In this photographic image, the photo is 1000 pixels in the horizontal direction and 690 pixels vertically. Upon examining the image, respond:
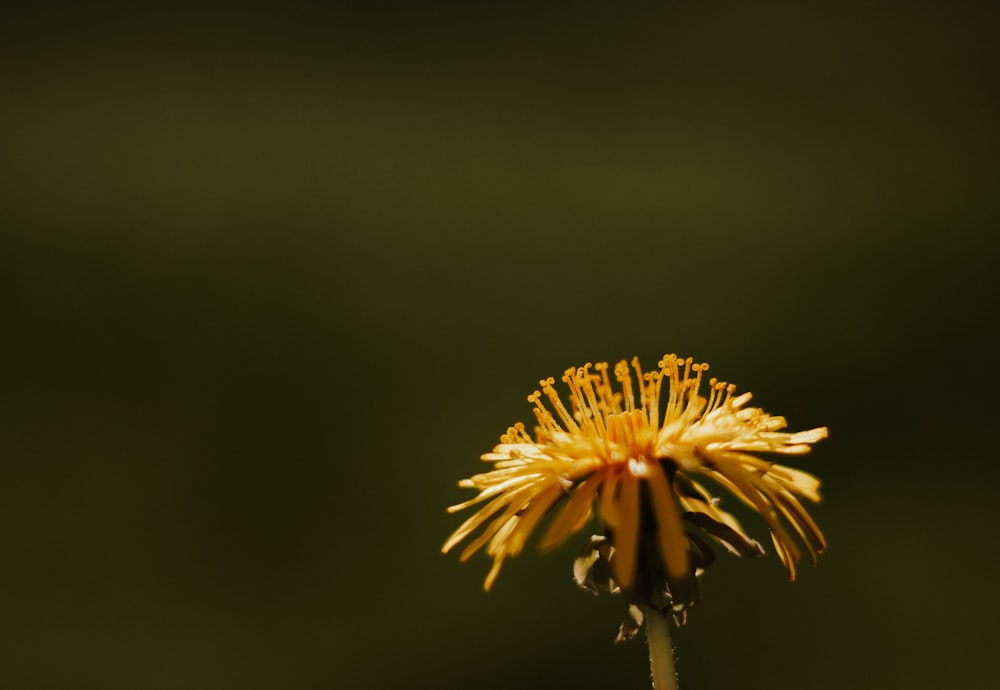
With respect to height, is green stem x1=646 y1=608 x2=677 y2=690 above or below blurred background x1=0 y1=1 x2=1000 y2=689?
below

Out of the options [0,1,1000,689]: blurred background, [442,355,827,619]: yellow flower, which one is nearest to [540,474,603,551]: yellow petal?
[442,355,827,619]: yellow flower

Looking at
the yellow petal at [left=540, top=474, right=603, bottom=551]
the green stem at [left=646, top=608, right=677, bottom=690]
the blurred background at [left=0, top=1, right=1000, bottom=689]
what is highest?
the blurred background at [left=0, top=1, right=1000, bottom=689]

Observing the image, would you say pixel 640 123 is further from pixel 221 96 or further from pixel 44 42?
pixel 44 42

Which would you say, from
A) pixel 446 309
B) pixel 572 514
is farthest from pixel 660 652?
pixel 446 309

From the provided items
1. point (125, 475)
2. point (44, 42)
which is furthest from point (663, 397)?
point (44, 42)

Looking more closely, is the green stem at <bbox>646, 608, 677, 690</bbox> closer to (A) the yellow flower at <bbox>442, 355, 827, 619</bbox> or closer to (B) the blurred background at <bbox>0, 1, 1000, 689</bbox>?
(A) the yellow flower at <bbox>442, 355, 827, 619</bbox>

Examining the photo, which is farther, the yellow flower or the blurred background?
the blurred background
